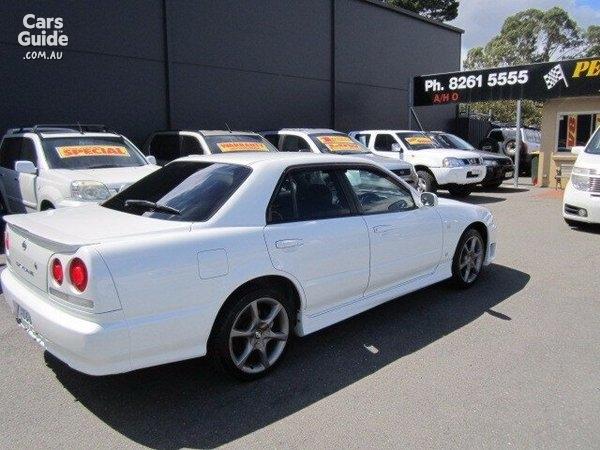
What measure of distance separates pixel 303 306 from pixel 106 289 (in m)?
1.45

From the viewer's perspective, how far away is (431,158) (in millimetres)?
12672

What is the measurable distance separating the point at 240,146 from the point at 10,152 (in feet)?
12.7

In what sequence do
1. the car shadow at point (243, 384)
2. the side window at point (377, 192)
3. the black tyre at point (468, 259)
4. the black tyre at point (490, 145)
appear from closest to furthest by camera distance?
the car shadow at point (243, 384) → the side window at point (377, 192) → the black tyre at point (468, 259) → the black tyre at point (490, 145)

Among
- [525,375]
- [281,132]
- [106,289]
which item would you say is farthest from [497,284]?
[281,132]

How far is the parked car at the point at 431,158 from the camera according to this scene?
12.4m

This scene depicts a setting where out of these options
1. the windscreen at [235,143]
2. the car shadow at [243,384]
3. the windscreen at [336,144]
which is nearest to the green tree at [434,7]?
the windscreen at [336,144]

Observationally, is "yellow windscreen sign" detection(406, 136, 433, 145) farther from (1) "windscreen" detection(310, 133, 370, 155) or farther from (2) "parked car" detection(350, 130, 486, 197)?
(1) "windscreen" detection(310, 133, 370, 155)

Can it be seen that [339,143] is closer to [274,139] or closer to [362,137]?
[274,139]

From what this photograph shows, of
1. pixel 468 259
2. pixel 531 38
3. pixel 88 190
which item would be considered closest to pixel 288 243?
pixel 468 259

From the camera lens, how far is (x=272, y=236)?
3.52m

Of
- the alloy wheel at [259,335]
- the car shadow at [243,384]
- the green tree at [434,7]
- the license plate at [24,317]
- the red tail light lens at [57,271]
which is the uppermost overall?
the green tree at [434,7]

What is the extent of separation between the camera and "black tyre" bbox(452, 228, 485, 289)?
17.4 ft

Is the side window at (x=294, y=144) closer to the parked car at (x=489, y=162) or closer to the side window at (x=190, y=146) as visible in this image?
the side window at (x=190, y=146)

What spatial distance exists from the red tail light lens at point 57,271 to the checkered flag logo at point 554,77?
1474 centimetres
